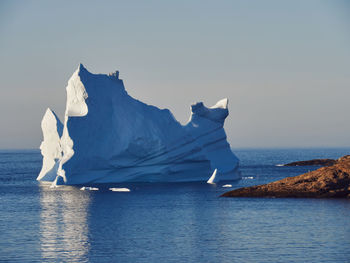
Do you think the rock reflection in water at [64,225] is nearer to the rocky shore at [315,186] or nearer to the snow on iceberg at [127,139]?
the snow on iceberg at [127,139]

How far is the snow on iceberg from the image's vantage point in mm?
48781

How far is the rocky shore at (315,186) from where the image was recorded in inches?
1613

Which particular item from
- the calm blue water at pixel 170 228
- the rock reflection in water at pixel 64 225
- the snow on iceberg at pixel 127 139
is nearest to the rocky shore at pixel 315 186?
the calm blue water at pixel 170 228

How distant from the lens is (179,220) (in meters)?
33.4

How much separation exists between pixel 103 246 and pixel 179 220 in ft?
25.9

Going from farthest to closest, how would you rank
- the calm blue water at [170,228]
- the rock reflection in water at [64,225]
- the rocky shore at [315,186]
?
the rocky shore at [315,186]
the rock reflection in water at [64,225]
the calm blue water at [170,228]

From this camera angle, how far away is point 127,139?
49844mm

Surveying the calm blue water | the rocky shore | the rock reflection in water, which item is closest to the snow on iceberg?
the rock reflection in water

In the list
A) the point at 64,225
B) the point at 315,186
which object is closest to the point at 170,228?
the point at 64,225

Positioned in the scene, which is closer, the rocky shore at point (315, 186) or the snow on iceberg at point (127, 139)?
the rocky shore at point (315, 186)

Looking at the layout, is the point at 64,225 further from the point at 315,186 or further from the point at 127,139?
the point at 127,139

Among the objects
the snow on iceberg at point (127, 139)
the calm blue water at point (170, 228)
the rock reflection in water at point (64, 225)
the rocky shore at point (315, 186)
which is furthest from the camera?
the snow on iceberg at point (127, 139)

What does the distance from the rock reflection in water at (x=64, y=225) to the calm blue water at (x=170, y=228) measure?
40 mm

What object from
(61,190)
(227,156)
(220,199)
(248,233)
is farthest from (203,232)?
(227,156)
